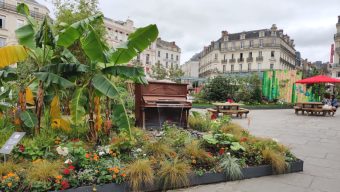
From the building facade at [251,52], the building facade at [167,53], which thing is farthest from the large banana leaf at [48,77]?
the building facade at [167,53]

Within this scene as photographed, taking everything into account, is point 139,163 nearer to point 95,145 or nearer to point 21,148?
point 95,145

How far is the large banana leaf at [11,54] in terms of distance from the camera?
454 centimetres

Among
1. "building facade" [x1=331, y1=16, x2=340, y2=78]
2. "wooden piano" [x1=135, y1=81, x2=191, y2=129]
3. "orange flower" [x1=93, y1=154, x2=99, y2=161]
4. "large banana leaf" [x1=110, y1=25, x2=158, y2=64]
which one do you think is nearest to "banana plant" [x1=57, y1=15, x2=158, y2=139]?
"large banana leaf" [x1=110, y1=25, x2=158, y2=64]

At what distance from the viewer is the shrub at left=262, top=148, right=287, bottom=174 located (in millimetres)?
4395

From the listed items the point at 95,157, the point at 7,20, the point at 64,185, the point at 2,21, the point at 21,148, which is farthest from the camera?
the point at 7,20

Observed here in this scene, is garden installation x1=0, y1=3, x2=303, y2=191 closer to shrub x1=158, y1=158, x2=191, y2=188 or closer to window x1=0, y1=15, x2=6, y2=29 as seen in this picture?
shrub x1=158, y1=158, x2=191, y2=188

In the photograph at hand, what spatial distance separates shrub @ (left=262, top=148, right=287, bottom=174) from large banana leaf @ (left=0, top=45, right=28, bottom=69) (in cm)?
513

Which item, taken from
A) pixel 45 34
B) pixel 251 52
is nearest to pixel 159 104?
pixel 45 34

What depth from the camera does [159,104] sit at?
6785mm

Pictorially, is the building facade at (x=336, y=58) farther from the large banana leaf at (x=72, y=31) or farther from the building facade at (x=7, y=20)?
the large banana leaf at (x=72, y=31)

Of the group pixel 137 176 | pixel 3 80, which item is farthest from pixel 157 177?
pixel 3 80

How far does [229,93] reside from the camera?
20.7m

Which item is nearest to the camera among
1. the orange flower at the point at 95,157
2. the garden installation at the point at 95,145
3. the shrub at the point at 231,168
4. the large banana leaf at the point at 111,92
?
the garden installation at the point at 95,145

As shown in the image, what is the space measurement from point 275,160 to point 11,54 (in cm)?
539
